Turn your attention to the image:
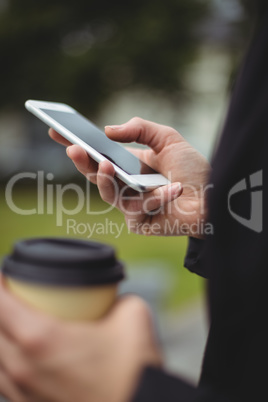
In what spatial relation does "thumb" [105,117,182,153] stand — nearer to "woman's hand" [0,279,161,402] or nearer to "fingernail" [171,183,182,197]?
"fingernail" [171,183,182,197]

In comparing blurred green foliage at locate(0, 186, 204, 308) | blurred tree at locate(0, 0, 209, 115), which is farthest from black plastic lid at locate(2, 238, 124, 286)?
blurred tree at locate(0, 0, 209, 115)

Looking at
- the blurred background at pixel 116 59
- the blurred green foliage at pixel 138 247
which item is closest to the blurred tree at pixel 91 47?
the blurred background at pixel 116 59

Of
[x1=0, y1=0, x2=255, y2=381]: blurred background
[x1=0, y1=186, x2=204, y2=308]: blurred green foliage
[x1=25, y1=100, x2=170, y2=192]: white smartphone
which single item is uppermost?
[x1=0, y1=0, x2=255, y2=381]: blurred background

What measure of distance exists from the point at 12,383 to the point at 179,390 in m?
0.21

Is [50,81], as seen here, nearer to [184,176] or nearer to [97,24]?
[97,24]

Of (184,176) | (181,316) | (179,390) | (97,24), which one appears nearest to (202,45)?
(97,24)

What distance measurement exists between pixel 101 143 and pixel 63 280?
48 centimetres

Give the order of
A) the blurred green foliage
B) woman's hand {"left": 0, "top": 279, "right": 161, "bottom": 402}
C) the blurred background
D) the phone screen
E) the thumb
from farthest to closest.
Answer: the blurred background
the blurred green foliage
the thumb
the phone screen
woman's hand {"left": 0, "top": 279, "right": 161, "bottom": 402}

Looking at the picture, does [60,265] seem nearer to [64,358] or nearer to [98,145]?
[64,358]

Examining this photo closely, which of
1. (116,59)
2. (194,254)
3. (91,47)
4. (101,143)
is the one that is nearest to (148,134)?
(101,143)

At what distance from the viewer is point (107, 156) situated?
1.07m

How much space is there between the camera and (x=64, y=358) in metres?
0.65

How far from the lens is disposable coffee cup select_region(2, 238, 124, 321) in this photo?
2.20ft

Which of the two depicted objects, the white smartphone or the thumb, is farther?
the thumb
